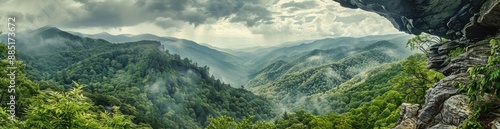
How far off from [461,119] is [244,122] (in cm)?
4537

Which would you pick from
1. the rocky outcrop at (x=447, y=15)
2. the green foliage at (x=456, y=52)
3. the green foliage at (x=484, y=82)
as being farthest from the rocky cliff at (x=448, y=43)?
the green foliage at (x=484, y=82)

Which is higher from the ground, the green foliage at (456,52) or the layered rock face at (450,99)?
the green foliage at (456,52)

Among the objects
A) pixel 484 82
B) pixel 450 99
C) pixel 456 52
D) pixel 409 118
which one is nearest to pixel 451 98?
pixel 450 99

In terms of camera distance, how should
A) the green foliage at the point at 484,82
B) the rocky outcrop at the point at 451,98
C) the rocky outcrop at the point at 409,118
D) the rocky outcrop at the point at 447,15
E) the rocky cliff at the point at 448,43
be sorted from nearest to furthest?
the green foliage at the point at 484,82, the rocky outcrop at the point at 451,98, the rocky cliff at the point at 448,43, the rocky outcrop at the point at 409,118, the rocky outcrop at the point at 447,15

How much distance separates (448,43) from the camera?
29219 millimetres

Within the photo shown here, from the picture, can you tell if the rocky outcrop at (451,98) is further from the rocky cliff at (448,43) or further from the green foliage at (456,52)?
the green foliage at (456,52)

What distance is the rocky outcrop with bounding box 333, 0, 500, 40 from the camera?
75.0 ft

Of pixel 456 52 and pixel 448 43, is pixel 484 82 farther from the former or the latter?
pixel 448 43

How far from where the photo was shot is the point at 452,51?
2803 cm

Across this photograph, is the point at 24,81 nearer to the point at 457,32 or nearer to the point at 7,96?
the point at 7,96

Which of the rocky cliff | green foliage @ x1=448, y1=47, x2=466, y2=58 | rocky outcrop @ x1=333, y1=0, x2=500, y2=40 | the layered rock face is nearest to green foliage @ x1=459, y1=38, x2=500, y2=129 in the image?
the rocky cliff

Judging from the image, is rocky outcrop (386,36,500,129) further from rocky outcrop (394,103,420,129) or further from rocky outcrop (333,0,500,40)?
rocky outcrop (333,0,500,40)

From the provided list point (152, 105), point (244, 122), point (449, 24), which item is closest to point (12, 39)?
point (449, 24)

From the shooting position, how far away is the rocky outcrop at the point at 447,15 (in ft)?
75.0
